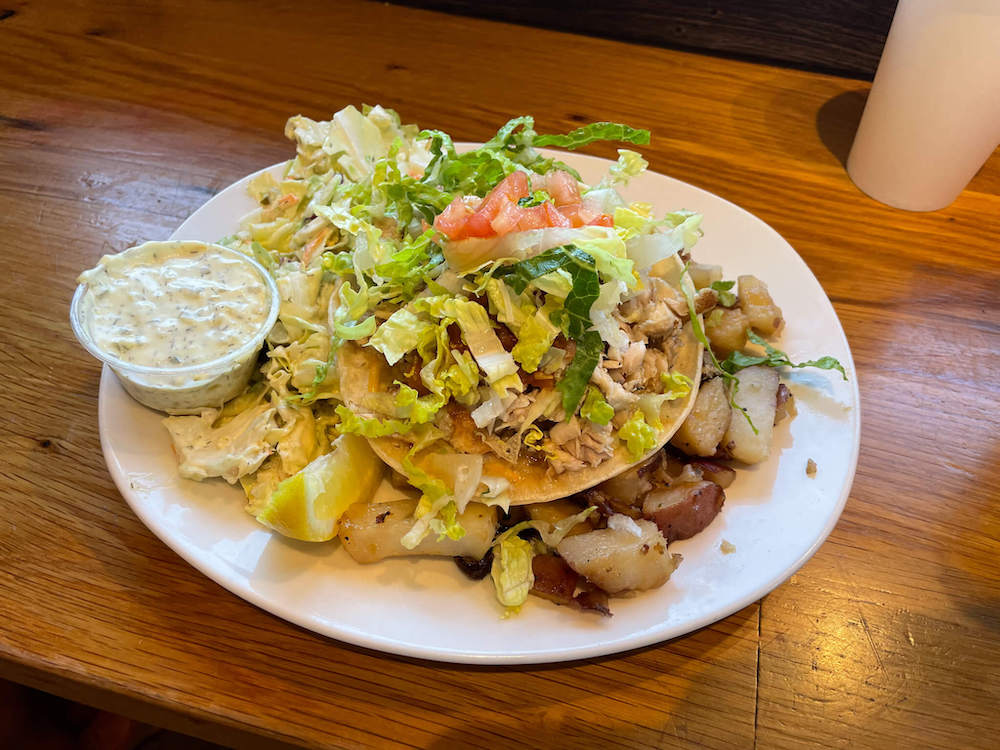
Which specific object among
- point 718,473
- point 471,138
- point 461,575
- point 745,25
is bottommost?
point 461,575

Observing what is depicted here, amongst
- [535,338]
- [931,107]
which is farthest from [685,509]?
[931,107]

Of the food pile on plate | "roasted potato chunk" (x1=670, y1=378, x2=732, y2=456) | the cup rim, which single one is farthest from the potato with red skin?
the cup rim

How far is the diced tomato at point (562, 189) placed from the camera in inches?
78.1

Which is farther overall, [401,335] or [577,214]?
[577,214]

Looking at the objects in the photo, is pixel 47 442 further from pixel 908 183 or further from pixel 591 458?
pixel 908 183

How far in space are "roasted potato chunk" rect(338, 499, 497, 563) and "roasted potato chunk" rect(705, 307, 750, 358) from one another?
2.79ft

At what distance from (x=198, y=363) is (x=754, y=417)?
1422mm

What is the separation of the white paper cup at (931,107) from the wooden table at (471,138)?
0.11 m

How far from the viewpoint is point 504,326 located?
1.81 metres

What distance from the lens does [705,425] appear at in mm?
1945

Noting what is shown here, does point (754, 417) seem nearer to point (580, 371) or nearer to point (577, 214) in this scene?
point (580, 371)

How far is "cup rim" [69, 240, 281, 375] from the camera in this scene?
6.16 feet

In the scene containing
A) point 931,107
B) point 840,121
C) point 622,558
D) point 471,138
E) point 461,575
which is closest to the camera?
point 622,558

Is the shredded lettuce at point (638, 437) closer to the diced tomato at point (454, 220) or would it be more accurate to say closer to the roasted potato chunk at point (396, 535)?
the roasted potato chunk at point (396, 535)
